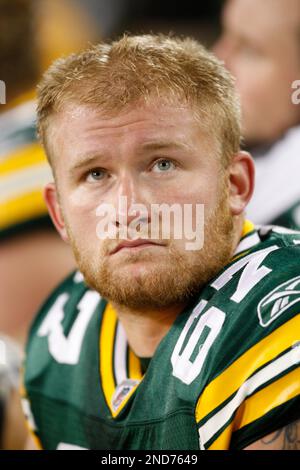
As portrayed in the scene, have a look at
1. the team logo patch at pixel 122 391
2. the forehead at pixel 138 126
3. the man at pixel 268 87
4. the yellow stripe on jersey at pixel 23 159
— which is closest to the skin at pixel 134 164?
the forehead at pixel 138 126

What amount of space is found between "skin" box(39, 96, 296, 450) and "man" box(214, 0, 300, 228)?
1.48 feet

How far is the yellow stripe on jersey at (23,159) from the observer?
1.43 metres

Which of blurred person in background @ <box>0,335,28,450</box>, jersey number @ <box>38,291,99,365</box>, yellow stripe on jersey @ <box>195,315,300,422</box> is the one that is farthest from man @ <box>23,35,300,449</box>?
blurred person in background @ <box>0,335,28,450</box>

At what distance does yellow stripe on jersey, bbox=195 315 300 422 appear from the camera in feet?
2.35

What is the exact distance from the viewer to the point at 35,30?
146 cm

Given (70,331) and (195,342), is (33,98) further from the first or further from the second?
(195,342)

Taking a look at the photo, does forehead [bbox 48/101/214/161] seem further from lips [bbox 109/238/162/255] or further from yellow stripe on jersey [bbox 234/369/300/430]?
yellow stripe on jersey [bbox 234/369/300/430]

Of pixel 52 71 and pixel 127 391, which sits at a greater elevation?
pixel 52 71

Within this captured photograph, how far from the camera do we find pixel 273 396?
704mm

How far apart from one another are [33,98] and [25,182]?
178mm

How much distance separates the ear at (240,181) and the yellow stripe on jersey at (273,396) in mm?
246

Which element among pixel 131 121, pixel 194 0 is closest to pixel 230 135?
pixel 131 121

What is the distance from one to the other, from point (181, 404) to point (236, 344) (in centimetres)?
10

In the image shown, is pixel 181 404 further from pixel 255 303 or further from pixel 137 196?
pixel 137 196
